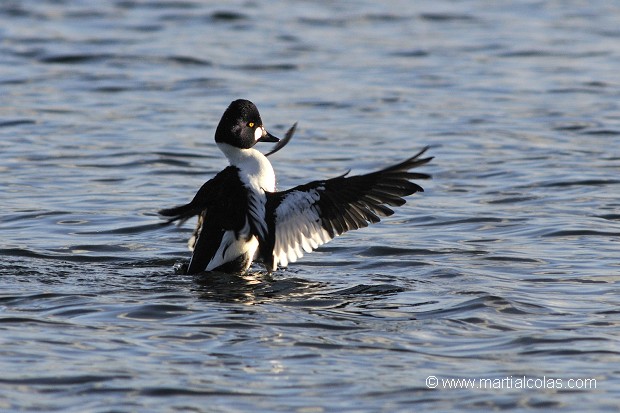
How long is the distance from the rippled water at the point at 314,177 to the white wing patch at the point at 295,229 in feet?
0.86

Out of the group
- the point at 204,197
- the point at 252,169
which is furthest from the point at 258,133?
the point at 204,197

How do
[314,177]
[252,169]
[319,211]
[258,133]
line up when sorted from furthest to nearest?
[314,177], [258,133], [252,169], [319,211]

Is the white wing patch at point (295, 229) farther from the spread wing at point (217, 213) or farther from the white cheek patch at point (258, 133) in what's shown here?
the white cheek patch at point (258, 133)

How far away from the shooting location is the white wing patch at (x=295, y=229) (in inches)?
336

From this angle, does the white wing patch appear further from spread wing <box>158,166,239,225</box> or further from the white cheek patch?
the white cheek patch

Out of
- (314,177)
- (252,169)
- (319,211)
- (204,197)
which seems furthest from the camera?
(314,177)

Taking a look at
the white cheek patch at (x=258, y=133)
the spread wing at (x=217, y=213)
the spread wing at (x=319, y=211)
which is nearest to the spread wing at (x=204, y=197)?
the spread wing at (x=217, y=213)

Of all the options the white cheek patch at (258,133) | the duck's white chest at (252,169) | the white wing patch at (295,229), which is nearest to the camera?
the white wing patch at (295,229)

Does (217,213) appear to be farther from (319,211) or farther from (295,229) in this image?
(319,211)

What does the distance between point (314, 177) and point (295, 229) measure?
350 cm

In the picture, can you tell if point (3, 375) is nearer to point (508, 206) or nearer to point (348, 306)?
point (348, 306)

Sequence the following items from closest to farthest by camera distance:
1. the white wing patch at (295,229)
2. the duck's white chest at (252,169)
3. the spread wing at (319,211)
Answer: the spread wing at (319,211) → the white wing patch at (295,229) → the duck's white chest at (252,169)

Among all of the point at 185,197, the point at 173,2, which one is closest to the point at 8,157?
the point at 185,197

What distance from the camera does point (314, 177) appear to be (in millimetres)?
12031
